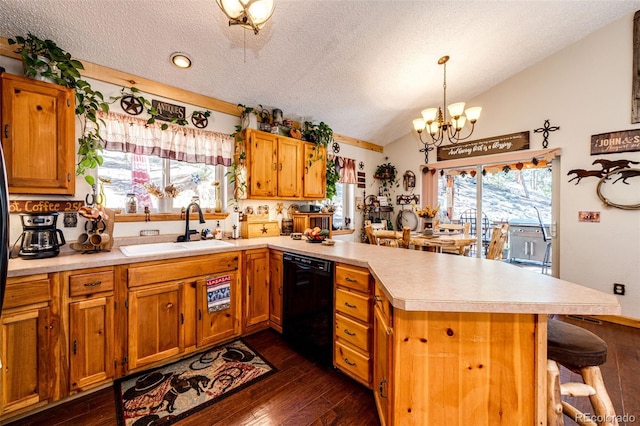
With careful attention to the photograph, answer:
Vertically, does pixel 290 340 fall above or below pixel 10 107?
below

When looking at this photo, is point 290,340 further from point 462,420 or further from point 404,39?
point 404,39

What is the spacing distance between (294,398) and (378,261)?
43.7 inches

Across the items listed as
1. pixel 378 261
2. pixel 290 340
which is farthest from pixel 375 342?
pixel 290 340

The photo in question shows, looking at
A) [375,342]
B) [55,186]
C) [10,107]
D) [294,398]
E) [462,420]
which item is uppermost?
[10,107]

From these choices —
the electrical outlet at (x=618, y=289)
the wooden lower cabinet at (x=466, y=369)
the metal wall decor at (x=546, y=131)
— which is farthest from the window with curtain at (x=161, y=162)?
the electrical outlet at (x=618, y=289)

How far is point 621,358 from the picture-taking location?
7.42 feet

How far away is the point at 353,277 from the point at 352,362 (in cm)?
62

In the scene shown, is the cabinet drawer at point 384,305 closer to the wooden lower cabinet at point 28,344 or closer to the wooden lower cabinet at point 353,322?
the wooden lower cabinet at point 353,322

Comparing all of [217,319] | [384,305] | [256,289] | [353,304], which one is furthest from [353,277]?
[217,319]

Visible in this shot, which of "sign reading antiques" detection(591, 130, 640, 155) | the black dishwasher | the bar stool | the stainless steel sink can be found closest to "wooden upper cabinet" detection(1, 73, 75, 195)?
the stainless steel sink

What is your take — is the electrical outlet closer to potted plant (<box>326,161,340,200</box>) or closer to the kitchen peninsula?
the kitchen peninsula

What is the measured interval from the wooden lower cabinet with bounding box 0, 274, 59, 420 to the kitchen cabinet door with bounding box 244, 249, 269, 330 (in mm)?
1327

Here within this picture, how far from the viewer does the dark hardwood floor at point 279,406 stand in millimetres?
1596

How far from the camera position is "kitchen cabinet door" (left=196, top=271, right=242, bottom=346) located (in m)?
2.25
